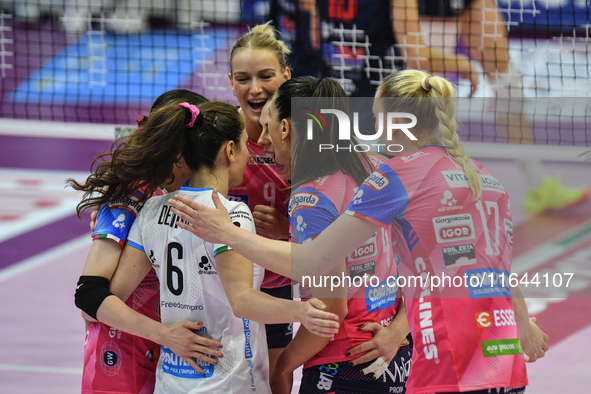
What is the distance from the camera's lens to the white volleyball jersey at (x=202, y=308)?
2.26 metres

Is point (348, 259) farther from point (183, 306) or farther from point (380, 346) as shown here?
point (183, 306)

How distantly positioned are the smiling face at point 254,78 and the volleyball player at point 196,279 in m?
0.83

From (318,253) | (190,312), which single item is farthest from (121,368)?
(318,253)

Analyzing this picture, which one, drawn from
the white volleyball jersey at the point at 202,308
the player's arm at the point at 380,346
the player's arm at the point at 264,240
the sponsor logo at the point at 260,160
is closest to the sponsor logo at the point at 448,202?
the player's arm at the point at 264,240

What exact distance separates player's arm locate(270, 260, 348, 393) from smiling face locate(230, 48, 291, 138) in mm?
1297

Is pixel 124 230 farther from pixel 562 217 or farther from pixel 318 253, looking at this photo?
pixel 562 217

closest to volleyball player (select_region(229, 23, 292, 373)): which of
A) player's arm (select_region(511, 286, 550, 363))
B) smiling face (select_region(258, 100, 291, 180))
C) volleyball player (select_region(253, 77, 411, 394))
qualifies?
smiling face (select_region(258, 100, 291, 180))

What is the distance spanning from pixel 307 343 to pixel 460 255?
0.65 metres

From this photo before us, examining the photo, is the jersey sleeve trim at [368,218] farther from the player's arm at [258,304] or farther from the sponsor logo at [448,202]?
the player's arm at [258,304]

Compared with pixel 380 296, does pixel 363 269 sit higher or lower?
higher

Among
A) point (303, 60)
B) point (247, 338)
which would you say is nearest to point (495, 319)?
point (247, 338)

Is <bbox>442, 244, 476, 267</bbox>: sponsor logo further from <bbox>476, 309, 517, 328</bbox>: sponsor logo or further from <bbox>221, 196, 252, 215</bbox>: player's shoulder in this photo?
<bbox>221, 196, 252, 215</bbox>: player's shoulder

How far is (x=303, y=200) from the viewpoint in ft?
7.59

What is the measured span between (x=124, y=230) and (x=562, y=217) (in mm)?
6308
